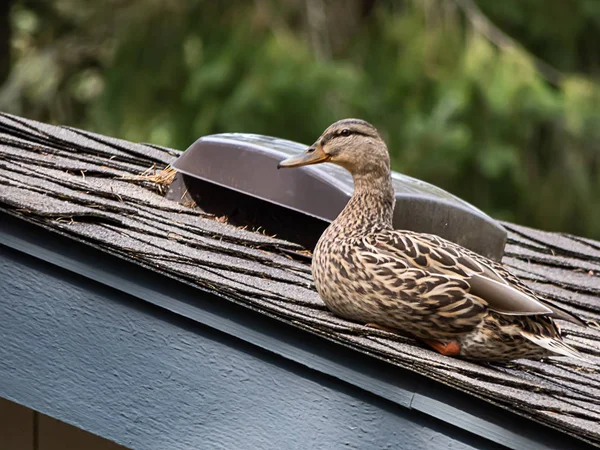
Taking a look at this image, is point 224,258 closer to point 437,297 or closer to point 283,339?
point 283,339

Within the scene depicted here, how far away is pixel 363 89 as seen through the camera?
9906 mm

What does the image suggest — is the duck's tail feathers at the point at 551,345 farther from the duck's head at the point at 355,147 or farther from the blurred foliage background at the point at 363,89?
the blurred foliage background at the point at 363,89

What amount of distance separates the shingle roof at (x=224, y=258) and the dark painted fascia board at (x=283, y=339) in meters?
0.03

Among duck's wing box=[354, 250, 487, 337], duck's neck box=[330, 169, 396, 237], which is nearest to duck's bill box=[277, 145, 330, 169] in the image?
duck's neck box=[330, 169, 396, 237]

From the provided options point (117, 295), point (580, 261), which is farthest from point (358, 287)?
point (580, 261)

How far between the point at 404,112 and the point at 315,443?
818 centimetres

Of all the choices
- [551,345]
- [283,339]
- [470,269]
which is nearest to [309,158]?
[470,269]

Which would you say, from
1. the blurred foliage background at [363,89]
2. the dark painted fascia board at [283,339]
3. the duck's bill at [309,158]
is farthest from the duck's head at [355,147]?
the blurred foliage background at [363,89]

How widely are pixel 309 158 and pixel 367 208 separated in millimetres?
235

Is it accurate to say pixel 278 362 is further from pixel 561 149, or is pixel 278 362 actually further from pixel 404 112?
pixel 561 149

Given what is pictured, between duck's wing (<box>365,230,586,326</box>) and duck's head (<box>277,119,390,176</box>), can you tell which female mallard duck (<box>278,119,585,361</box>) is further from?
duck's head (<box>277,119,390,176</box>)

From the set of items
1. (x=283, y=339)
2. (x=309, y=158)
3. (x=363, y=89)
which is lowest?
(x=283, y=339)

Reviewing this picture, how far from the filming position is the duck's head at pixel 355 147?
2.76 meters

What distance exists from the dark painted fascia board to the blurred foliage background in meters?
7.15
